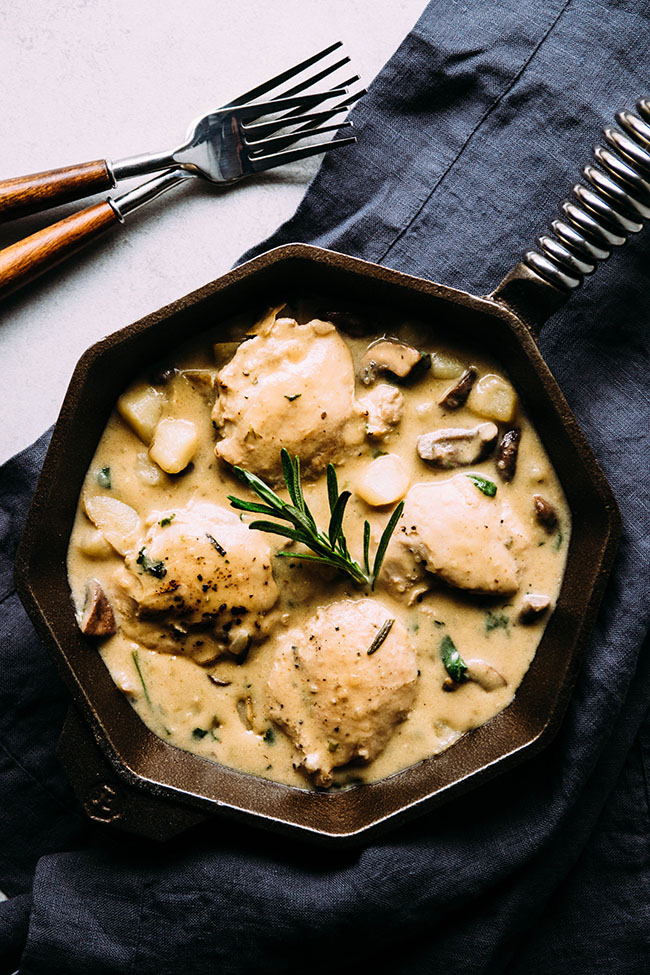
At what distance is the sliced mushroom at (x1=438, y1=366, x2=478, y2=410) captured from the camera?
2.30m

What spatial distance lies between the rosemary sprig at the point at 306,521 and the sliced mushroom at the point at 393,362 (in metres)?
0.36

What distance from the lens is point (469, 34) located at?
7.86 ft

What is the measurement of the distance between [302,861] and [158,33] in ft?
8.31

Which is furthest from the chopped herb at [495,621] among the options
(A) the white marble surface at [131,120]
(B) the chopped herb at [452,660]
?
(A) the white marble surface at [131,120]

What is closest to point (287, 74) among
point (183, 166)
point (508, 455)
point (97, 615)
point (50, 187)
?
point (183, 166)

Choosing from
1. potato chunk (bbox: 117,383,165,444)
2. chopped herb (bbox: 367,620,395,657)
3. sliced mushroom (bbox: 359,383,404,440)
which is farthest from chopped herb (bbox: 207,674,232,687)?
sliced mushroom (bbox: 359,383,404,440)

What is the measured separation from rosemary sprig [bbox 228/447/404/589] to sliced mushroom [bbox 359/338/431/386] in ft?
1.19

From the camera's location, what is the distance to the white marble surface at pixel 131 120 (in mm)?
2547

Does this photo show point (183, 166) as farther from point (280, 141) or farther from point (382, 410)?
point (382, 410)

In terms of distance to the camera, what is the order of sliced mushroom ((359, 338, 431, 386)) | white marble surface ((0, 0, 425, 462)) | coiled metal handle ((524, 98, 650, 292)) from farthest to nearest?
white marble surface ((0, 0, 425, 462)), sliced mushroom ((359, 338, 431, 386)), coiled metal handle ((524, 98, 650, 292))

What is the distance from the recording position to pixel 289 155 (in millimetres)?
2439

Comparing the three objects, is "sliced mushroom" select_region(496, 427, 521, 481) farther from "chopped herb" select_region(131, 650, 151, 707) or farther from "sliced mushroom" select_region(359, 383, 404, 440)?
"chopped herb" select_region(131, 650, 151, 707)

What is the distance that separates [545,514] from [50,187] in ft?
5.63

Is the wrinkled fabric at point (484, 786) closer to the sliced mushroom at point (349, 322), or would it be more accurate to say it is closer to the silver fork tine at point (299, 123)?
the silver fork tine at point (299, 123)
